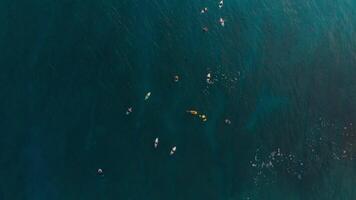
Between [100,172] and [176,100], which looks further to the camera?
[176,100]

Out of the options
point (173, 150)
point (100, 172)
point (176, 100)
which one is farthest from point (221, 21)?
point (100, 172)

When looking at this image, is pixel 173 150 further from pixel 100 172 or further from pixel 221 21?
pixel 221 21

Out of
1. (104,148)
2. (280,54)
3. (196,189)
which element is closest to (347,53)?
(280,54)

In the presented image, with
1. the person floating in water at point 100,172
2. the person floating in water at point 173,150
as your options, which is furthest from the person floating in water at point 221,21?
the person floating in water at point 100,172

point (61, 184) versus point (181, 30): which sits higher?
point (181, 30)

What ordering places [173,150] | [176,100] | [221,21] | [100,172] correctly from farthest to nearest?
1. [221,21]
2. [176,100]
3. [173,150]
4. [100,172]

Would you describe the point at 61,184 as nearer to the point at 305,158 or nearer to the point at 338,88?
the point at 305,158

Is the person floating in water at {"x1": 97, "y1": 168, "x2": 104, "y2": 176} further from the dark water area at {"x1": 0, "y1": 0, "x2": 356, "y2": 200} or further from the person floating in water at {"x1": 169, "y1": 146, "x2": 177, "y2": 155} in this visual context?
the person floating in water at {"x1": 169, "y1": 146, "x2": 177, "y2": 155}

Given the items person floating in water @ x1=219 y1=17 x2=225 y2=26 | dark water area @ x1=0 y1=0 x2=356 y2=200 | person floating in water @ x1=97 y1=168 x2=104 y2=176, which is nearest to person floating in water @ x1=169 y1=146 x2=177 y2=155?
dark water area @ x1=0 y1=0 x2=356 y2=200
